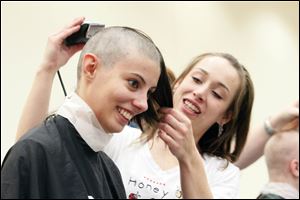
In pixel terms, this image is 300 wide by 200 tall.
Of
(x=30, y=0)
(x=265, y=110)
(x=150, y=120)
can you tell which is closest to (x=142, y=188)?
(x=150, y=120)

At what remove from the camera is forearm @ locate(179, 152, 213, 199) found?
61 cm

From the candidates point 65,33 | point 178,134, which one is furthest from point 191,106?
point 65,33

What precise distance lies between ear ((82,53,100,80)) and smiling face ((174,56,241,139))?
0.67 ft

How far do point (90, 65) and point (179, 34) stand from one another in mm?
1144

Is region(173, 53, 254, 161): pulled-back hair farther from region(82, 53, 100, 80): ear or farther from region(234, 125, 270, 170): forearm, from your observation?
region(82, 53, 100, 80): ear

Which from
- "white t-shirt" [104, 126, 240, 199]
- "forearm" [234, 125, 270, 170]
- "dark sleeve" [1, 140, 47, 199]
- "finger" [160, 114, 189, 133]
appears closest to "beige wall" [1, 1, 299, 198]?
"forearm" [234, 125, 270, 170]

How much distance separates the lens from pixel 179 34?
67.9 inches

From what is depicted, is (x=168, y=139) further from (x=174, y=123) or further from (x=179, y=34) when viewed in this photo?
(x=179, y=34)

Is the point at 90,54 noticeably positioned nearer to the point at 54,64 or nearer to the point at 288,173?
the point at 54,64

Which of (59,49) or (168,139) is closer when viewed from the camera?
(168,139)

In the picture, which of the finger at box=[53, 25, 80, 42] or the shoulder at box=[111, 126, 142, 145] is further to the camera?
the shoulder at box=[111, 126, 142, 145]

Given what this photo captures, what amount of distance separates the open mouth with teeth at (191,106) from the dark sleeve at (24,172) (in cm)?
30

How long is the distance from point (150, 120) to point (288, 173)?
377 millimetres

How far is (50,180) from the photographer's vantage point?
1.83 feet
